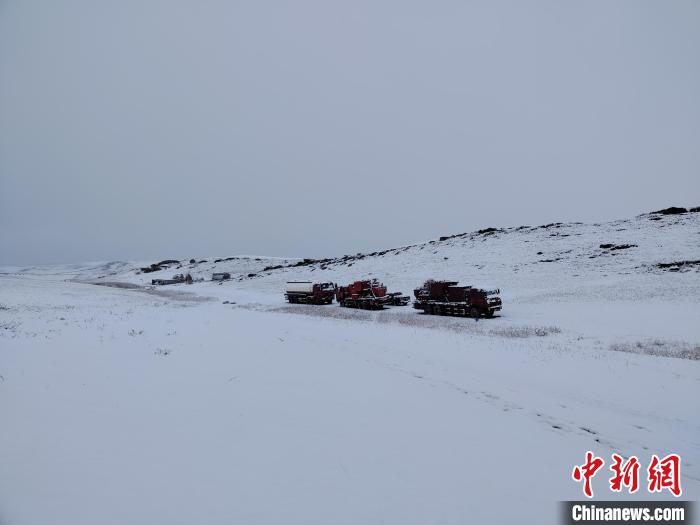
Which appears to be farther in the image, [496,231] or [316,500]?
[496,231]

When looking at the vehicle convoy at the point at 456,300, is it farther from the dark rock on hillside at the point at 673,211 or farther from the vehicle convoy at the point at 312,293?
the dark rock on hillside at the point at 673,211

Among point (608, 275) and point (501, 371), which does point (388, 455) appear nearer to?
point (501, 371)

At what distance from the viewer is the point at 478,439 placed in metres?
6.96

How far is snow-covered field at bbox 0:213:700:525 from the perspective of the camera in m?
4.96

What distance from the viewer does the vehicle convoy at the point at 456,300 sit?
2627cm

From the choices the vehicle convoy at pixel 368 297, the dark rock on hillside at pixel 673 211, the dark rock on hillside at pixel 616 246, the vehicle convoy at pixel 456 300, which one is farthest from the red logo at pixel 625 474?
the dark rock on hillside at pixel 673 211

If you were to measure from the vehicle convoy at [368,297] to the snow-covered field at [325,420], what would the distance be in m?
14.8

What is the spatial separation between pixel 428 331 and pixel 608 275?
2751cm

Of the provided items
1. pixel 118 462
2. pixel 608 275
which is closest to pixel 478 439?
pixel 118 462

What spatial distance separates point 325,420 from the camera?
7.61 m

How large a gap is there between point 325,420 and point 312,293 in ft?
107

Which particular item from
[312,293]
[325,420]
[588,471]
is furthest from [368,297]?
[588,471]
